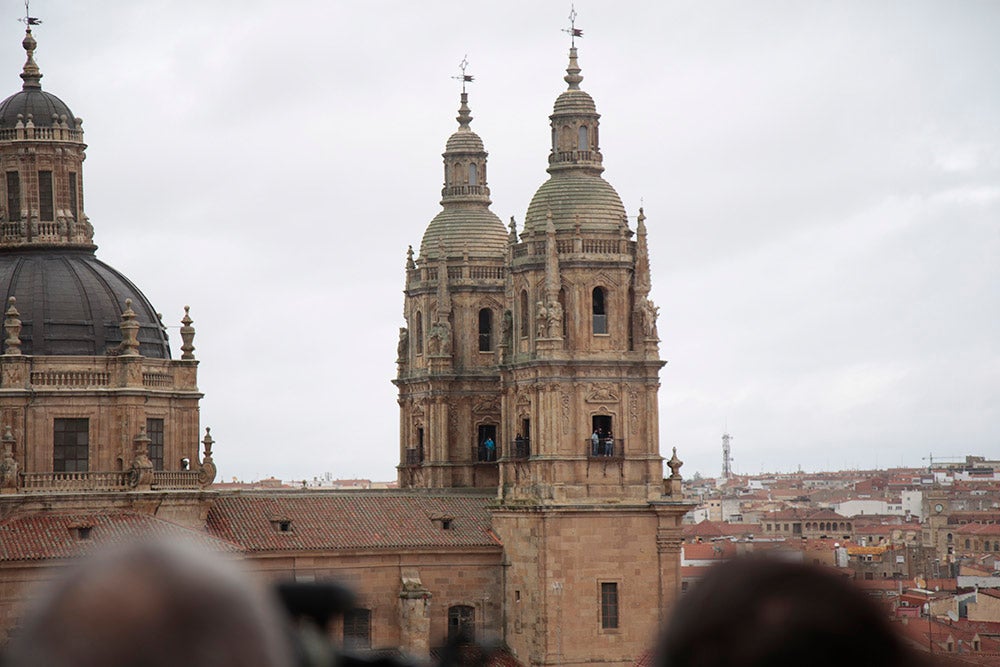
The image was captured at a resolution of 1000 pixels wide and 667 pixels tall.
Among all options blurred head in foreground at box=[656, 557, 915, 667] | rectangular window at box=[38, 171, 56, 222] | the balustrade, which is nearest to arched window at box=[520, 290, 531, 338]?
the balustrade

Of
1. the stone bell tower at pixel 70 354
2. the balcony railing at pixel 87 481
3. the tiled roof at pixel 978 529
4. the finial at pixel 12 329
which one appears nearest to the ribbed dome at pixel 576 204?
the stone bell tower at pixel 70 354

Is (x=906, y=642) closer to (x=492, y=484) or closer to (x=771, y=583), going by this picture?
(x=771, y=583)

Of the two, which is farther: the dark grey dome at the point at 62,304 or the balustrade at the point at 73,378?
the dark grey dome at the point at 62,304

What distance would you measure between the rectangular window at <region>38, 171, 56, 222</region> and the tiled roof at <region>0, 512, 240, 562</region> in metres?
7.90

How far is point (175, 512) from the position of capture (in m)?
47.9

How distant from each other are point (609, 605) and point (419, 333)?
1355 cm

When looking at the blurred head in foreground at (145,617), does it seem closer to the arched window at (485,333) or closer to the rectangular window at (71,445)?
the rectangular window at (71,445)

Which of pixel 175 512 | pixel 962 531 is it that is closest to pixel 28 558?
pixel 175 512

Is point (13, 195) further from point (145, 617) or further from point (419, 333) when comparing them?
point (145, 617)

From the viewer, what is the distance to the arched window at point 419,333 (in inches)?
2372

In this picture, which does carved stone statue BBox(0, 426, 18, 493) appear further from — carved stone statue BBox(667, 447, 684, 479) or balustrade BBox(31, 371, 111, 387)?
carved stone statue BBox(667, 447, 684, 479)

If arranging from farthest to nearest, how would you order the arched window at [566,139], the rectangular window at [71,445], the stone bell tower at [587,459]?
1. the arched window at [566,139]
2. the stone bell tower at [587,459]
3. the rectangular window at [71,445]

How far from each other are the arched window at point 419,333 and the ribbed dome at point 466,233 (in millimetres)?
1988

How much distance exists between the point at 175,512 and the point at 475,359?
14071 mm
